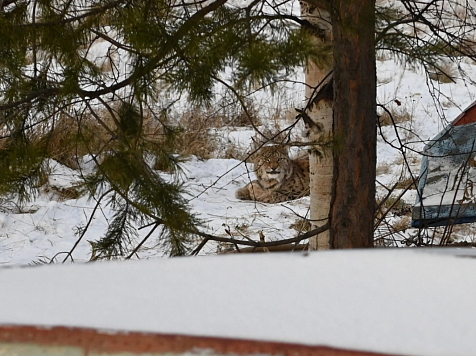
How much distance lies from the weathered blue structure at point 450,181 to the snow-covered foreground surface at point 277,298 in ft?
8.18

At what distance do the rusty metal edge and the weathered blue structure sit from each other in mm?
2773

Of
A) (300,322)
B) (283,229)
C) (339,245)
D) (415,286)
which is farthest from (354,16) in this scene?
(283,229)

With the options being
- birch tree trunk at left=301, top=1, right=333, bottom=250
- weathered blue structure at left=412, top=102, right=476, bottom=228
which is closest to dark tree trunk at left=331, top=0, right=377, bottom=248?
birch tree trunk at left=301, top=1, right=333, bottom=250

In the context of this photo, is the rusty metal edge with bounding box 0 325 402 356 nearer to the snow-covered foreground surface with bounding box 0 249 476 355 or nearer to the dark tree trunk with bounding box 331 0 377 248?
the snow-covered foreground surface with bounding box 0 249 476 355

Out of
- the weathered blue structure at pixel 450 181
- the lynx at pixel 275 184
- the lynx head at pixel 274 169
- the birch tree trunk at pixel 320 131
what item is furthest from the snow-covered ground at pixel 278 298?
the lynx head at pixel 274 169

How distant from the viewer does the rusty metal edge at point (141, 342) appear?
0.74m

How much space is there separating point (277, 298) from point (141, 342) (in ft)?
0.70

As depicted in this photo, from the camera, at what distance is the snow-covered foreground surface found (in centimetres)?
79

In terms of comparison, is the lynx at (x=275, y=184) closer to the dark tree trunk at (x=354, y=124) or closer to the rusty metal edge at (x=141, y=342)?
the dark tree trunk at (x=354, y=124)

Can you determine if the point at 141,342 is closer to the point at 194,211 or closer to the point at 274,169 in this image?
the point at 194,211

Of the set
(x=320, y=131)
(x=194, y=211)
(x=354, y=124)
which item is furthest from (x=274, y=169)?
(x=354, y=124)

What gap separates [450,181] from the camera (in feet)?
13.0

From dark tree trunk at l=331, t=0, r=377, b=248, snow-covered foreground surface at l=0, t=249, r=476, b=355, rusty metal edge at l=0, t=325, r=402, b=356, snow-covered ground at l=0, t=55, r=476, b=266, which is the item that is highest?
dark tree trunk at l=331, t=0, r=377, b=248

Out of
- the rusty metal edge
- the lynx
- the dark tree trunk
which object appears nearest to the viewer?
the rusty metal edge
